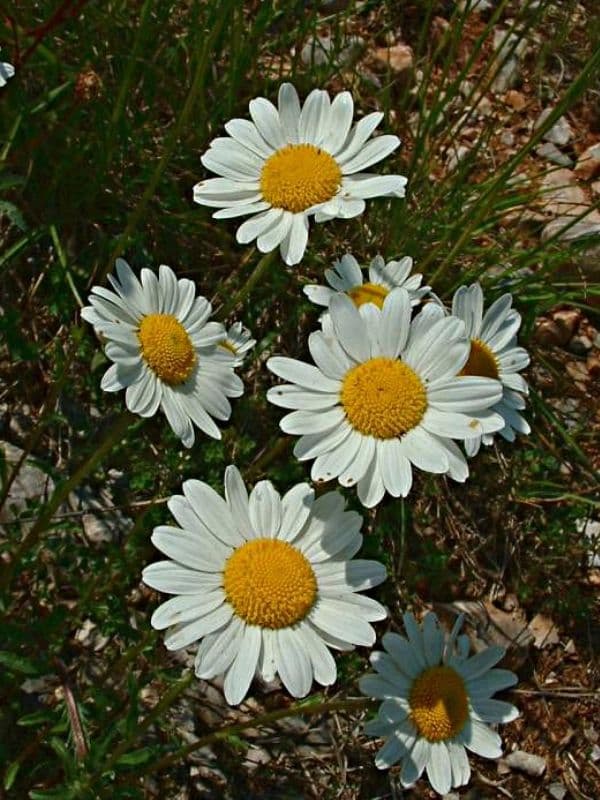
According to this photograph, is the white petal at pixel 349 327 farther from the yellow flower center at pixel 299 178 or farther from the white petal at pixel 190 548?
the white petal at pixel 190 548

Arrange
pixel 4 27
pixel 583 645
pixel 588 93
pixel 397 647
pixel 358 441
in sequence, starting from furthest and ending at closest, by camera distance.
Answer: pixel 588 93 → pixel 583 645 → pixel 4 27 → pixel 397 647 → pixel 358 441

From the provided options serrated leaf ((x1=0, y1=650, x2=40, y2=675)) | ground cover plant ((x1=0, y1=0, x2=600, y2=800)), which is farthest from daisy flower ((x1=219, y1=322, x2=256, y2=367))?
serrated leaf ((x1=0, y1=650, x2=40, y2=675))

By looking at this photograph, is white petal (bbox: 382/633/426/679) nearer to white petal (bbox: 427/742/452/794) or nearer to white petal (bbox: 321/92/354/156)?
white petal (bbox: 427/742/452/794)

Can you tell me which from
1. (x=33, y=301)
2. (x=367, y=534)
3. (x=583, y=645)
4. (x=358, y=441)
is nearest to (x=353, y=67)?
(x=33, y=301)

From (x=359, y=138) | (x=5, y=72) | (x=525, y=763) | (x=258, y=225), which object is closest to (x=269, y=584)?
(x=258, y=225)

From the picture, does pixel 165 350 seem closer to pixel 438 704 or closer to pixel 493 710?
pixel 438 704

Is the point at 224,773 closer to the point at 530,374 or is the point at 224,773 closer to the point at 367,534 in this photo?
the point at 367,534
